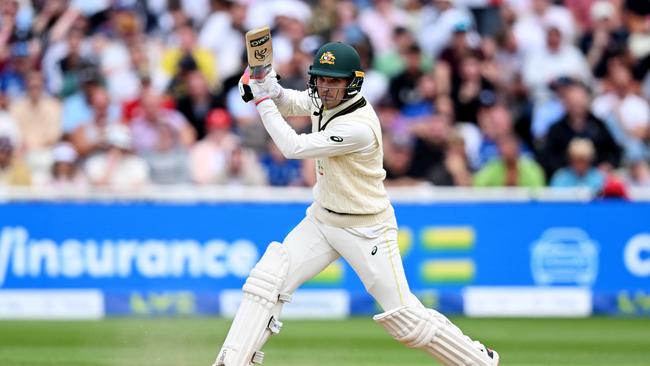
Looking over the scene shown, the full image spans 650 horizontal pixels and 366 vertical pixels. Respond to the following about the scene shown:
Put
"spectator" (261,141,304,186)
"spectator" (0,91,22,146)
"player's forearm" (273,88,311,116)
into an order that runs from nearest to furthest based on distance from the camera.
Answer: "player's forearm" (273,88,311,116) → "spectator" (261,141,304,186) → "spectator" (0,91,22,146)

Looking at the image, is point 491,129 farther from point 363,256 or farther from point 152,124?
point 363,256

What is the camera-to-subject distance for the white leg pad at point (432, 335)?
6730 mm

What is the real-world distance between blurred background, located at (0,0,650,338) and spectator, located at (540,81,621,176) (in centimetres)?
2

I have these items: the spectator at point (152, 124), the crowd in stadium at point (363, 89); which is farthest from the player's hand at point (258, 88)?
the spectator at point (152, 124)

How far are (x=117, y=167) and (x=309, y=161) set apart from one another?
1812 mm

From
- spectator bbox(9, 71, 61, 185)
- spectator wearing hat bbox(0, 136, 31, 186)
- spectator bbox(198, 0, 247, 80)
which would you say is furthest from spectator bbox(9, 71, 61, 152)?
spectator bbox(198, 0, 247, 80)

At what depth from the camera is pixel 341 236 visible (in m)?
6.82

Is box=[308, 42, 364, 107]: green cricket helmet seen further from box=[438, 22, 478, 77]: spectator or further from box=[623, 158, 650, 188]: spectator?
box=[438, 22, 478, 77]: spectator

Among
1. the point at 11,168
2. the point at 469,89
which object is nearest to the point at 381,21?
the point at 469,89

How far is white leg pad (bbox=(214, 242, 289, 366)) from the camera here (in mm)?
6641

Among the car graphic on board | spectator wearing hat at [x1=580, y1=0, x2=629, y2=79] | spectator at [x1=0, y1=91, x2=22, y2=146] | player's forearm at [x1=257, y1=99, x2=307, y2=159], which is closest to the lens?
player's forearm at [x1=257, y1=99, x2=307, y2=159]

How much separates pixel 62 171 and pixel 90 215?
0.86 m

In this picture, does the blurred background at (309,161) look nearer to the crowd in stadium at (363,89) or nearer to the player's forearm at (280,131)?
the crowd in stadium at (363,89)

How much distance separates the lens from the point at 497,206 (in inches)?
457
